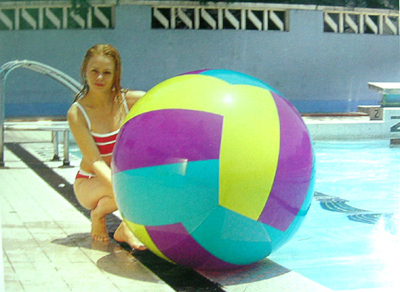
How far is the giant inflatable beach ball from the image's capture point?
265 cm

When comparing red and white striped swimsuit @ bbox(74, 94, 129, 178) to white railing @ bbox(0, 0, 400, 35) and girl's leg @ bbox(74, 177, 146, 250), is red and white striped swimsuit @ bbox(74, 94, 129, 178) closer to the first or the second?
girl's leg @ bbox(74, 177, 146, 250)

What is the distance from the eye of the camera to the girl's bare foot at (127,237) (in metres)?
3.40

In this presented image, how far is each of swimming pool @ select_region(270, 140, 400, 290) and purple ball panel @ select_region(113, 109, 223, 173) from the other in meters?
0.98

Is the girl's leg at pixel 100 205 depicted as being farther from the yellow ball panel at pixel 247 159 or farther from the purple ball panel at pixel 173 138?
the yellow ball panel at pixel 247 159

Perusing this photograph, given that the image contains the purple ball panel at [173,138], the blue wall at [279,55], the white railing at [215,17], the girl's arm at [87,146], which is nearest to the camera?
the purple ball panel at [173,138]

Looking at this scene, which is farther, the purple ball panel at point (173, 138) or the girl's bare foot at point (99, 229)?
the girl's bare foot at point (99, 229)

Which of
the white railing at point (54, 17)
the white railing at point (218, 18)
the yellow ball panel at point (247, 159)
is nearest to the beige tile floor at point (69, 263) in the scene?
the yellow ball panel at point (247, 159)

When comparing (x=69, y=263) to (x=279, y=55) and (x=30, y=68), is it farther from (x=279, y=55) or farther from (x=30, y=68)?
(x=279, y=55)

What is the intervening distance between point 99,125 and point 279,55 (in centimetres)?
1246

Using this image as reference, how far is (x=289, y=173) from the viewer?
276 cm

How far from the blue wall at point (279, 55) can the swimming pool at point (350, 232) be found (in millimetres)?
8133

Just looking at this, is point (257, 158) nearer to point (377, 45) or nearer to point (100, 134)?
point (100, 134)

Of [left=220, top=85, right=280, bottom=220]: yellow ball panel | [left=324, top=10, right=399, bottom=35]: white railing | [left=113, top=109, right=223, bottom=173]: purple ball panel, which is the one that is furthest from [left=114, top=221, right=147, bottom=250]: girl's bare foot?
[left=324, top=10, right=399, bottom=35]: white railing

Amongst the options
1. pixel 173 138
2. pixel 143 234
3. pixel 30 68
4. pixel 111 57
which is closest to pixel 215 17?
pixel 30 68
